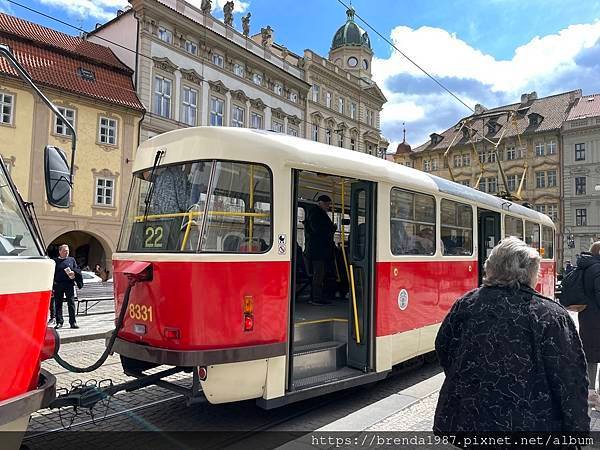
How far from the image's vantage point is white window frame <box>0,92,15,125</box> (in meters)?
21.6

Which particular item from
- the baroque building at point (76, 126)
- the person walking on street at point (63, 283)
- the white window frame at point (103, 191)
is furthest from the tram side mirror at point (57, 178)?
the white window frame at point (103, 191)

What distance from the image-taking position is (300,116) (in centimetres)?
3759

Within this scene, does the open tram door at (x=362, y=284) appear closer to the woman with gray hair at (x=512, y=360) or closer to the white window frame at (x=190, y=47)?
the woman with gray hair at (x=512, y=360)

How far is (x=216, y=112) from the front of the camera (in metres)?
30.5

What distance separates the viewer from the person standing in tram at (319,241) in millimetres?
7109

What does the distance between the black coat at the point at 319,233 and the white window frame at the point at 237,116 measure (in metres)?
25.1

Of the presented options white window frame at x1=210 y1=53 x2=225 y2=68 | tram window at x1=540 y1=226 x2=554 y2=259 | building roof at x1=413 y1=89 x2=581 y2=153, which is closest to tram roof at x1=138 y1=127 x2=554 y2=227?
tram window at x1=540 y1=226 x2=554 y2=259

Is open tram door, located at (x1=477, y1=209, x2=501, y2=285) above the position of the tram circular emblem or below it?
above

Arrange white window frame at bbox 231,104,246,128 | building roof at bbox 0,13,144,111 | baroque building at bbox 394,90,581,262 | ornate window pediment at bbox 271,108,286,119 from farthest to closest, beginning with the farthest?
baroque building at bbox 394,90,581,262, ornate window pediment at bbox 271,108,286,119, white window frame at bbox 231,104,246,128, building roof at bbox 0,13,144,111

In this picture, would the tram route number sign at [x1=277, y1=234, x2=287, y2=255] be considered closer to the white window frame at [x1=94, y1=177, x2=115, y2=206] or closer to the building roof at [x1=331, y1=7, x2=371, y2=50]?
the white window frame at [x1=94, y1=177, x2=115, y2=206]

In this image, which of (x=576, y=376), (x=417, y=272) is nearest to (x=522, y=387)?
(x=576, y=376)

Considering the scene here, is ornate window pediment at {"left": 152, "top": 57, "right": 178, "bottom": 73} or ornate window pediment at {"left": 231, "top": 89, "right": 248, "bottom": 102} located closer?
ornate window pediment at {"left": 152, "top": 57, "right": 178, "bottom": 73}

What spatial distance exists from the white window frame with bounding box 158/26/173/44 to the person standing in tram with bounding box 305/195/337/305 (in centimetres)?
2343

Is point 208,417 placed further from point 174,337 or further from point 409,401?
point 409,401
